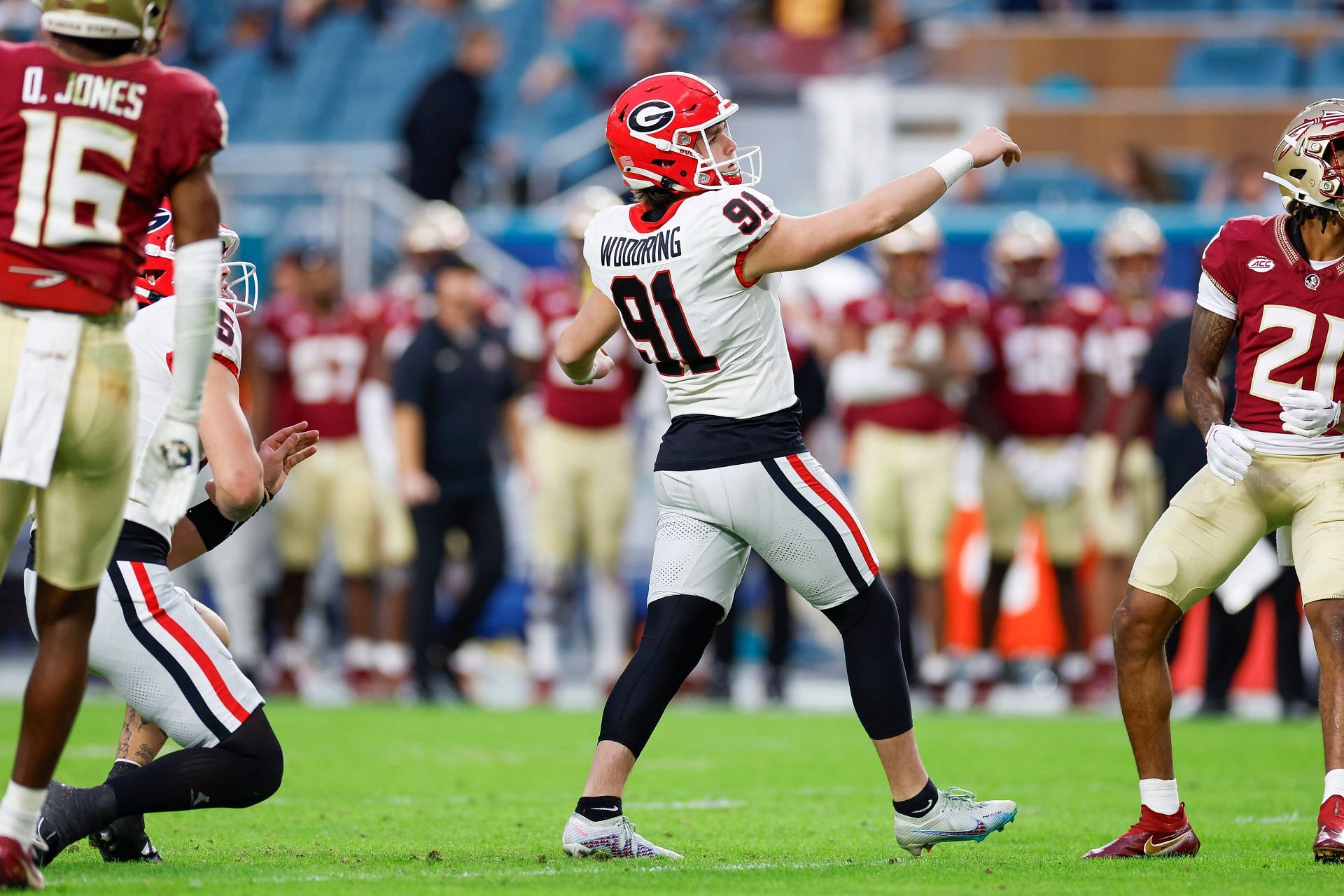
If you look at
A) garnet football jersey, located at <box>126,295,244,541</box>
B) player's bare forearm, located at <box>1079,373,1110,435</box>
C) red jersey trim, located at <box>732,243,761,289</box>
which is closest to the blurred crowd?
player's bare forearm, located at <box>1079,373,1110,435</box>

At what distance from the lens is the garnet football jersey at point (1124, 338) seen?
400 inches

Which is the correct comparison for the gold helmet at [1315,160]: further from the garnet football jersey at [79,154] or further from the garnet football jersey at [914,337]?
the garnet football jersey at [914,337]

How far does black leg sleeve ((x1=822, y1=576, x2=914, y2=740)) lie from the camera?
4.45m

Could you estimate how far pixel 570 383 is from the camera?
10047 mm

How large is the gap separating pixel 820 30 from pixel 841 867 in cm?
1272

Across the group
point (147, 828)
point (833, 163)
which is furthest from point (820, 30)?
point (147, 828)

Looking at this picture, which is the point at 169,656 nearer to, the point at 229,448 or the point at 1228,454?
the point at 229,448

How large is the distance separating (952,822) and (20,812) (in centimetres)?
217

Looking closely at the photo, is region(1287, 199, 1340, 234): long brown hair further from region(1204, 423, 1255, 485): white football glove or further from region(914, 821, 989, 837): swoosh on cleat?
region(914, 821, 989, 837): swoosh on cleat

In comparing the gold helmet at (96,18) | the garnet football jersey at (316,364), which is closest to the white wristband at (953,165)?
the gold helmet at (96,18)

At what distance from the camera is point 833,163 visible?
13.6m

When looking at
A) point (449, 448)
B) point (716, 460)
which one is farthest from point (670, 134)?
point (449, 448)

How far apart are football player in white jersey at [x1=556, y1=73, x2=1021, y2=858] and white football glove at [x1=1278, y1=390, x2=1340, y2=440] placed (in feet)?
3.36

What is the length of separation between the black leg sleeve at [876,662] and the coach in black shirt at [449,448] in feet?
18.3
